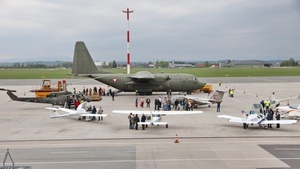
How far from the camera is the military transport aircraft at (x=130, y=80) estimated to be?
5916 centimetres

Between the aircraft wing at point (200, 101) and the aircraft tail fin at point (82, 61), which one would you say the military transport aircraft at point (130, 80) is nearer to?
the aircraft tail fin at point (82, 61)

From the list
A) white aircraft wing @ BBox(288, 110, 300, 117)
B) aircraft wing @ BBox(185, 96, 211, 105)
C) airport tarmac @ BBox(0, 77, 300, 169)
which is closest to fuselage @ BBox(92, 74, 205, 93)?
aircraft wing @ BBox(185, 96, 211, 105)

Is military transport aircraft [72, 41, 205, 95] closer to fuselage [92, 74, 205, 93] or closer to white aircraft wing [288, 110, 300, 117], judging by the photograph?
fuselage [92, 74, 205, 93]

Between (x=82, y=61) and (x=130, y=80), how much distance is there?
8827mm

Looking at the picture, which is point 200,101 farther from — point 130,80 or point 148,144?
point 148,144

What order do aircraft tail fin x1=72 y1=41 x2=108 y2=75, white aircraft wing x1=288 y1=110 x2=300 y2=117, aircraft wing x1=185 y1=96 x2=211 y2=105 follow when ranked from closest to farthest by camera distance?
white aircraft wing x1=288 y1=110 x2=300 y2=117, aircraft wing x1=185 y1=96 x2=211 y2=105, aircraft tail fin x1=72 y1=41 x2=108 y2=75

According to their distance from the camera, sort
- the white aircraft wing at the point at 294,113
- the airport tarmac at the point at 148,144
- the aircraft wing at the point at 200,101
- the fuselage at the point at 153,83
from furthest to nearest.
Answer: the fuselage at the point at 153,83 → the aircraft wing at the point at 200,101 → the white aircraft wing at the point at 294,113 → the airport tarmac at the point at 148,144

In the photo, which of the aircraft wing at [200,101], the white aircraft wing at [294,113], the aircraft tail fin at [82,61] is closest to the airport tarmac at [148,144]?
the white aircraft wing at [294,113]

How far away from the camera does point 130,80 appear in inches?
2333

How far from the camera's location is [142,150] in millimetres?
23375

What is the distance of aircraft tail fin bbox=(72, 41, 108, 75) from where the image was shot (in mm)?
60031

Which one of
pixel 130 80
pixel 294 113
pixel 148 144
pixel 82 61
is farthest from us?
pixel 82 61

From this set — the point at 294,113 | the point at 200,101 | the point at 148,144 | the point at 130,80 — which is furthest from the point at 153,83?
the point at 148,144

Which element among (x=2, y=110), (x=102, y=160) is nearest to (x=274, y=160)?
(x=102, y=160)
